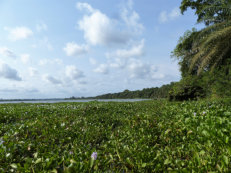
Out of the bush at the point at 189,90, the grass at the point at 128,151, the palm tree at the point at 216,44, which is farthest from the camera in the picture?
the bush at the point at 189,90

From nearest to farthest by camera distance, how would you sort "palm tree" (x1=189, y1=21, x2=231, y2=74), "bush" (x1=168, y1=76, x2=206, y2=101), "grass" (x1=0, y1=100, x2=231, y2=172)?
"grass" (x1=0, y1=100, x2=231, y2=172) → "palm tree" (x1=189, y1=21, x2=231, y2=74) → "bush" (x1=168, y1=76, x2=206, y2=101)

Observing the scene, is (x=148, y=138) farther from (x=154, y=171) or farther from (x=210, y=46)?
(x=210, y=46)

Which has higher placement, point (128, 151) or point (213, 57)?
point (213, 57)

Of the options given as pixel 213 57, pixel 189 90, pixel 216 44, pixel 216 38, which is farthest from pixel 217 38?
pixel 189 90

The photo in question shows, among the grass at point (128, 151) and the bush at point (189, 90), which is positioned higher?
the bush at point (189, 90)

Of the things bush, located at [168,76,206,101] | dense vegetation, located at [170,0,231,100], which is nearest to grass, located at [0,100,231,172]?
dense vegetation, located at [170,0,231,100]

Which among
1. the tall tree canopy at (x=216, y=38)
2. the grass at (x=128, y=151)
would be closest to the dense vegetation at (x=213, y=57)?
the tall tree canopy at (x=216, y=38)

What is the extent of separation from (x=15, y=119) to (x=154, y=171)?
5.41m

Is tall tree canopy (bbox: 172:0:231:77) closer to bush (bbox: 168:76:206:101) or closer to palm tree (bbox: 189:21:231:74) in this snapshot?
palm tree (bbox: 189:21:231:74)

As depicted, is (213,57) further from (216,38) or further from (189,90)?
(189,90)

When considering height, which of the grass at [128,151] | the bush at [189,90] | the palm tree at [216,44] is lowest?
the grass at [128,151]

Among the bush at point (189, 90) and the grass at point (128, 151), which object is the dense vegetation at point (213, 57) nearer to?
the bush at point (189, 90)

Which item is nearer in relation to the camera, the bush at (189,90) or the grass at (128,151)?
the grass at (128,151)

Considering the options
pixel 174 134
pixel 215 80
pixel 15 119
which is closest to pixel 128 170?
pixel 174 134
